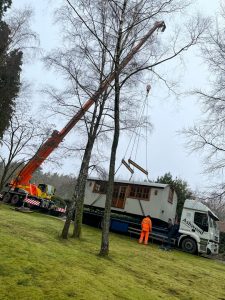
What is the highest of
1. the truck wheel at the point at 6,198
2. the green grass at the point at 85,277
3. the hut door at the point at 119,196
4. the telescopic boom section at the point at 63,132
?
the telescopic boom section at the point at 63,132

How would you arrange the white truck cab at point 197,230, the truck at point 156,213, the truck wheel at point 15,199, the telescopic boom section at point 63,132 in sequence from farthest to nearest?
the truck wheel at point 15,199, the truck at point 156,213, the white truck cab at point 197,230, the telescopic boom section at point 63,132

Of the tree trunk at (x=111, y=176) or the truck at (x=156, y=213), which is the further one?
the truck at (x=156, y=213)

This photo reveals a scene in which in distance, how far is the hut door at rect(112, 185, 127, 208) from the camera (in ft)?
75.8

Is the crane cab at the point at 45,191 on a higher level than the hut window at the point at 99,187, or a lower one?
lower

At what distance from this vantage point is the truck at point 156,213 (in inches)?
803

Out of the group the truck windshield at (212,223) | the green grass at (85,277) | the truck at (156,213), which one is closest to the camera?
the green grass at (85,277)

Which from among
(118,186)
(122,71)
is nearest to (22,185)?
(118,186)

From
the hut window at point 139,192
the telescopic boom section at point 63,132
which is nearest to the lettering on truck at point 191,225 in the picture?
the hut window at point 139,192

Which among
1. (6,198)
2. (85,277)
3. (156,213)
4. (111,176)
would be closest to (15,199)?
(6,198)

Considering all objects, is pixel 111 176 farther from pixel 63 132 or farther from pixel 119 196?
pixel 119 196

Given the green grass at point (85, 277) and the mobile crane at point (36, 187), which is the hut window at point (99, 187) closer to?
the mobile crane at point (36, 187)

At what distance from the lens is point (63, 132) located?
2212 centimetres

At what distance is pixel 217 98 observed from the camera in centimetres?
1359

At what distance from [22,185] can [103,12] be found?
17511 millimetres
